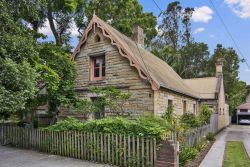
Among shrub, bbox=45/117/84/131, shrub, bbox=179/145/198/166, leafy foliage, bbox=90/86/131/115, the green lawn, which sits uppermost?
leafy foliage, bbox=90/86/131/115

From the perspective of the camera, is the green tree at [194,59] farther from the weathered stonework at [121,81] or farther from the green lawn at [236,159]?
the green lawn at [236,159]

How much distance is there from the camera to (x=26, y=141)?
1260 cm

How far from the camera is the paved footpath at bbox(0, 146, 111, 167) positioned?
9.53 meters

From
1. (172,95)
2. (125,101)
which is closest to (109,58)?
(125,101)

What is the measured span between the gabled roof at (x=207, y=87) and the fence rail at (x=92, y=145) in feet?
68.0

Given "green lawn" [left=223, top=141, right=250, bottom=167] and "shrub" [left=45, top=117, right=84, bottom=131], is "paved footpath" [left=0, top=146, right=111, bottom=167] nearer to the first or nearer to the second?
"shrub" [left=45, top=117, right=84, bottom=131]

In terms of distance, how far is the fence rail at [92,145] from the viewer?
9.00m

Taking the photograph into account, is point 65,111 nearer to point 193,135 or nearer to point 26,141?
point 26,141

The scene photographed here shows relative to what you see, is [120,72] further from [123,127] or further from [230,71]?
[230,71]

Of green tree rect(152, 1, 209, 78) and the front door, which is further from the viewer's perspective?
green tree rect(152, 1, 209, 78)

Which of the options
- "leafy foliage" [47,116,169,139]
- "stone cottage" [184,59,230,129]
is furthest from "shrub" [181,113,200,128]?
"stone cottage" [184,59,230,129]

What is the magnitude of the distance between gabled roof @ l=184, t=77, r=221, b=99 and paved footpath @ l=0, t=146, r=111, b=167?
21292mm

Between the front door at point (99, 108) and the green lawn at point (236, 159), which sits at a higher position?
the front door at point (99, 108)

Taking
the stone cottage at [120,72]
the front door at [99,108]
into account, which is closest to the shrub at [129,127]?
the stone cottage at [120,72]
